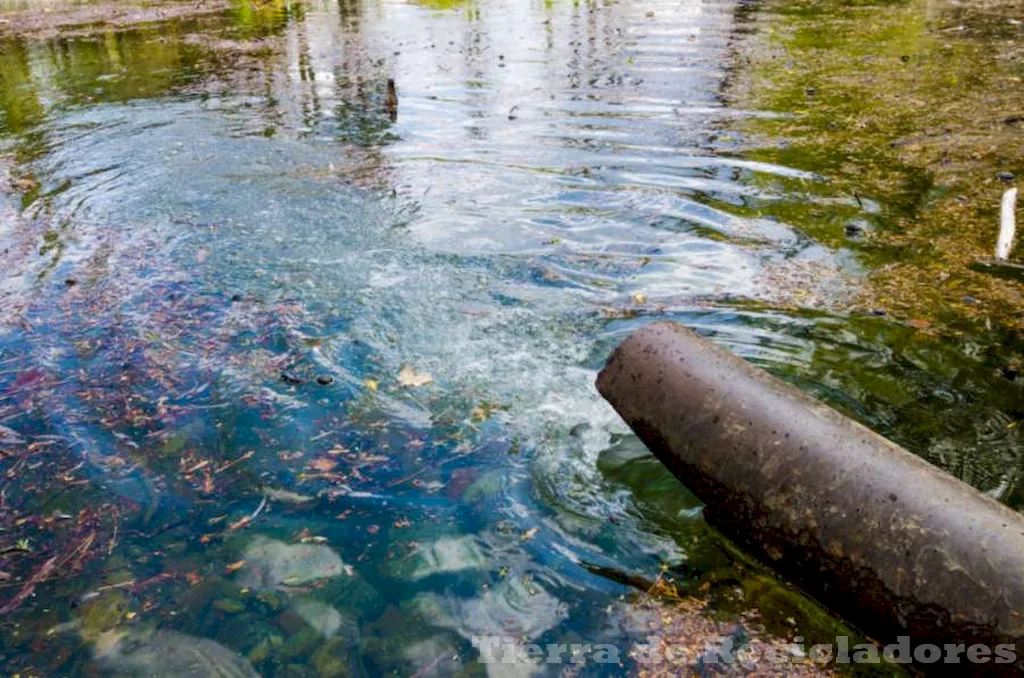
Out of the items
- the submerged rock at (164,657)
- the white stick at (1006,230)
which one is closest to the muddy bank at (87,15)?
the submerged rock at (164,657)

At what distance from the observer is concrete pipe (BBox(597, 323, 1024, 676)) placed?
2242 millimetres

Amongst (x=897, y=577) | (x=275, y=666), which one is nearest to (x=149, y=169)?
(x=275, y=666)

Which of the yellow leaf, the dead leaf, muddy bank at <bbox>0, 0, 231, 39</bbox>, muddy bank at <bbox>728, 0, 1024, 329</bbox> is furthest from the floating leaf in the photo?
muddy bank at <bbox>0, 0, 231, 39</bbox>

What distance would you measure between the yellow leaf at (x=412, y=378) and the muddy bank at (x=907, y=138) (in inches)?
119

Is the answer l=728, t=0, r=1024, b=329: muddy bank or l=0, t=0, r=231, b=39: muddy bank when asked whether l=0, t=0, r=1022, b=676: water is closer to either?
l=728, t=0, r=1024, b=329: muddy bank

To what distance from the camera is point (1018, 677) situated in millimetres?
2131

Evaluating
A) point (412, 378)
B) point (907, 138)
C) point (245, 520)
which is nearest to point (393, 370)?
point (412, 378)

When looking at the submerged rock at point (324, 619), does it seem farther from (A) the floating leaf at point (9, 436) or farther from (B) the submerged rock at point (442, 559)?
(A) the floating leaf at point (9, 436)

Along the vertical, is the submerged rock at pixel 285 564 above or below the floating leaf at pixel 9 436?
below

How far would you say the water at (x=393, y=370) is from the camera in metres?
3.06

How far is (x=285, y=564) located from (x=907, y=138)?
27.0ft

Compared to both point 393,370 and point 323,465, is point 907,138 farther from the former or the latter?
point 323,465

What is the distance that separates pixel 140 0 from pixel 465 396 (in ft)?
83.1

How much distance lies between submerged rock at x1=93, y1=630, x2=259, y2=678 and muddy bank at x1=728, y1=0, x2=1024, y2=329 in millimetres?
4425
